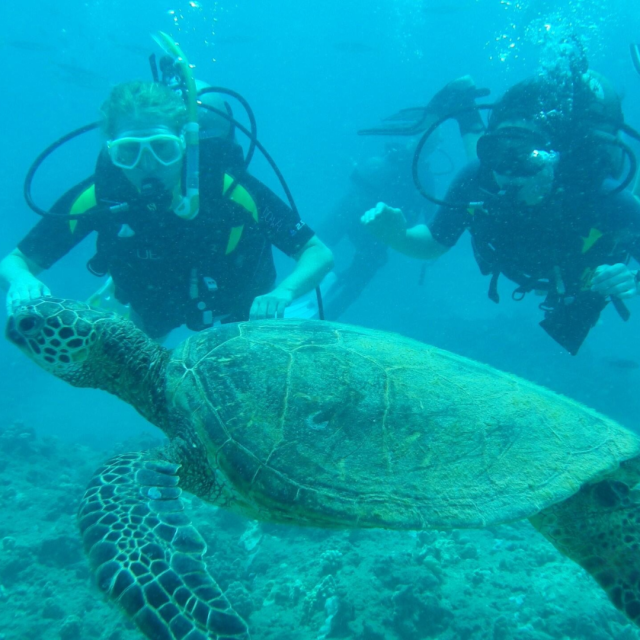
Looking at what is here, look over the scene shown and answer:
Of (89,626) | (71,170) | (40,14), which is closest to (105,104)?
(89,626)

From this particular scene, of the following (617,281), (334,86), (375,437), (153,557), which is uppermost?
(334,86)

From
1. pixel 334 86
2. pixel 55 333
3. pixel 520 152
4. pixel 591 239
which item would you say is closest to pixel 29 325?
pixel 55 333

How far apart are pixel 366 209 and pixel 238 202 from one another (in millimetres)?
11514

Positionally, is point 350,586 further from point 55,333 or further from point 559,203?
point 559,203

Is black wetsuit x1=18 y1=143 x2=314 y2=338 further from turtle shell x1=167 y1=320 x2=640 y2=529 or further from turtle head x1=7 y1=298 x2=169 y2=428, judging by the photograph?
turtle shell x1=167 y1=320 x2=640 y2=529

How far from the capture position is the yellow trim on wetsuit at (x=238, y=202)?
163 inches

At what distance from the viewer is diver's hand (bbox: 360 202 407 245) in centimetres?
439

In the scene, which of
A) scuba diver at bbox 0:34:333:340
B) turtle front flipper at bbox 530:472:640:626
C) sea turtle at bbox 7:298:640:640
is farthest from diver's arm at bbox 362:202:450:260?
turtle front flipper at bbox 530:472:640:626

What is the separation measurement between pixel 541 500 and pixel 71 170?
74.1 meters

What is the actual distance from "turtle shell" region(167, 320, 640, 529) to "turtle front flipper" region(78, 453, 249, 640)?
0.32 meters

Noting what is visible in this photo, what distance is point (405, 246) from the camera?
16.7ft

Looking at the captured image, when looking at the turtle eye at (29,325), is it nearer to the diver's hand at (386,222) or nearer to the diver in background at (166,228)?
the diver in background at (166,228)

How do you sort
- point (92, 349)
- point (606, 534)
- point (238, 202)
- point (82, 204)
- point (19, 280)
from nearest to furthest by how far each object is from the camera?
point (606, 534) → point (92, 349) → point (19, 280) → point (82, 204) → point (238, 202)

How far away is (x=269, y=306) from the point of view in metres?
3.38
